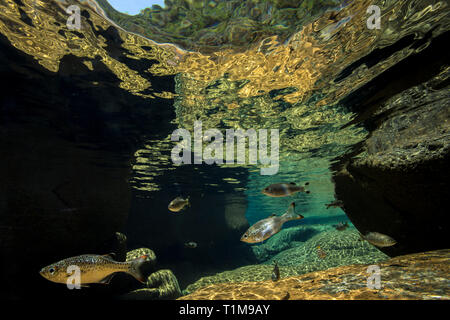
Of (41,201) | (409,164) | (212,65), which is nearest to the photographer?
(409,164)

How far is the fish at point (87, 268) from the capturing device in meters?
3.80

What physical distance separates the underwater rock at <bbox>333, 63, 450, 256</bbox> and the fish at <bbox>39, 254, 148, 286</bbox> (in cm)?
713

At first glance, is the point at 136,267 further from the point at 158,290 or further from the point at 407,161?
the point at 158,290

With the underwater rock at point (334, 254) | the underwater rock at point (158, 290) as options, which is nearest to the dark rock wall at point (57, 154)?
the underwater rock at point (158, 290)

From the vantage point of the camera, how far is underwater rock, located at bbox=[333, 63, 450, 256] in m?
5.05

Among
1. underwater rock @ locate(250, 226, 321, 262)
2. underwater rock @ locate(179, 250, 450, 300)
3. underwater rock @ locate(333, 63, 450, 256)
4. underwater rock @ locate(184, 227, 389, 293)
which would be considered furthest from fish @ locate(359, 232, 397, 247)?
underwater rock @ locate(250, 226, 321, 262)

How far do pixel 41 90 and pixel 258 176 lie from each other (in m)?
17.8

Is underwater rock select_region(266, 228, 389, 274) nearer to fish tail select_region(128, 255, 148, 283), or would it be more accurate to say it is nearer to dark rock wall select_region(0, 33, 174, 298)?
fish tail select_region(128, 255, 148, 283)

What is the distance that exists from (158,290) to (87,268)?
8167 mm

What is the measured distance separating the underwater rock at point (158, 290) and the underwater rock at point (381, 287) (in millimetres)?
6229

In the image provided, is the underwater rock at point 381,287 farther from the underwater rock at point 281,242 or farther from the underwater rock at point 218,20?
the underwater rock at point 281,242
